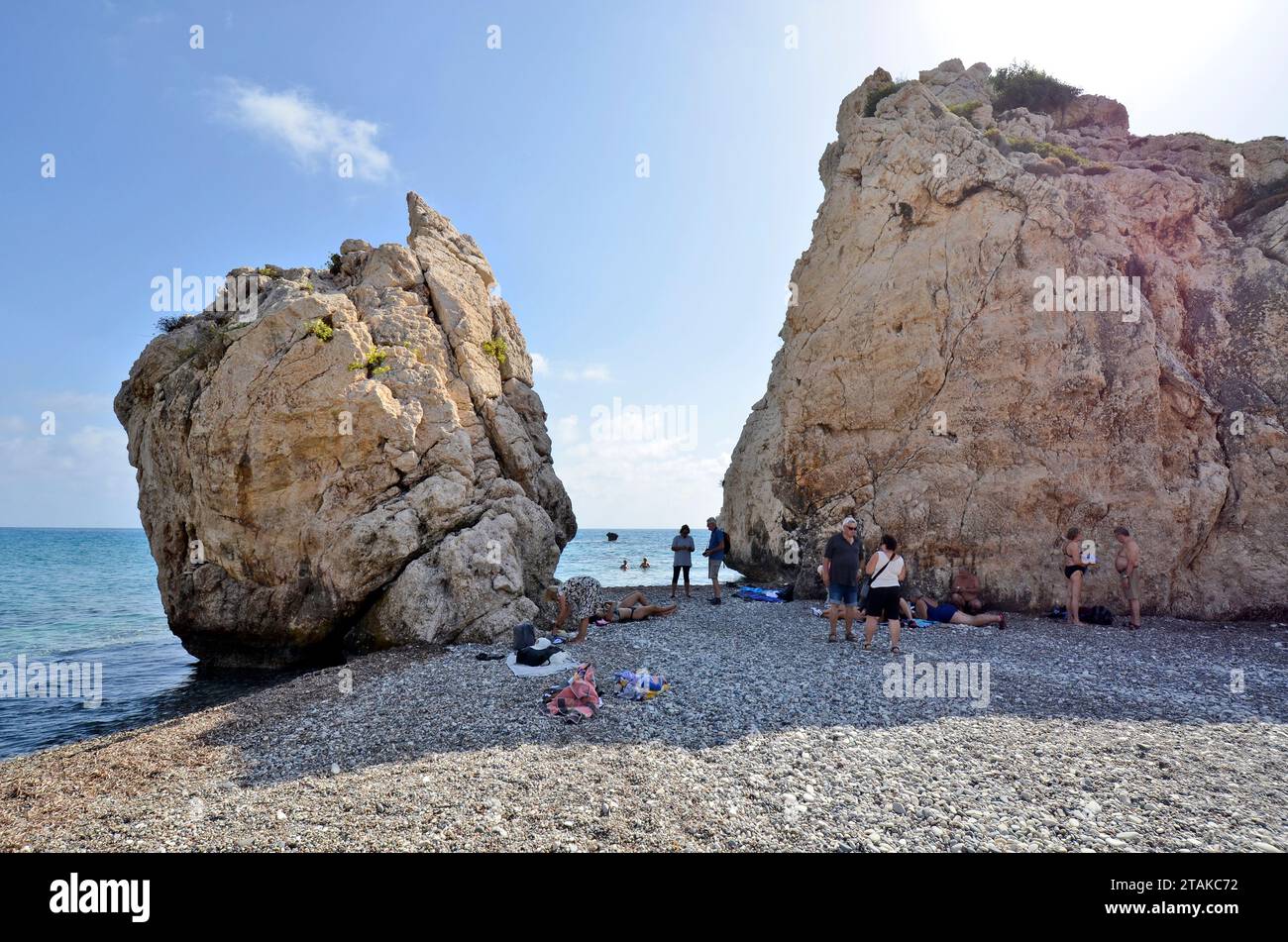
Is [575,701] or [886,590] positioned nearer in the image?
[575,701]

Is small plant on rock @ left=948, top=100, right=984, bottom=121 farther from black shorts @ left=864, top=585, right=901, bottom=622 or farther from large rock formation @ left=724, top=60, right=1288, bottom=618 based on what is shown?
black shorts @ left=864, top=585, right=901, bottom=622

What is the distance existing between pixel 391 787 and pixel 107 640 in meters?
24.7

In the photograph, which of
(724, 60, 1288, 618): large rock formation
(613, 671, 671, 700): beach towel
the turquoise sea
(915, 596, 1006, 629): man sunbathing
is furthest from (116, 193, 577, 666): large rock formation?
(724, 60, 1288, 618): large rock formation

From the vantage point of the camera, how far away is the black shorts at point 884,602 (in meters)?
13.3

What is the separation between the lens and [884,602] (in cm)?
1352

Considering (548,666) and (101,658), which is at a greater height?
(548,666)

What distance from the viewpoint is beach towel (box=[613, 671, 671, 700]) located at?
1004cm

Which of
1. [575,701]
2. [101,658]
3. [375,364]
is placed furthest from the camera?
[101,658]

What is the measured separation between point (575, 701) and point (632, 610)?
314 inches

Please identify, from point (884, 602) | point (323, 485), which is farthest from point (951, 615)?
point (323, 485)

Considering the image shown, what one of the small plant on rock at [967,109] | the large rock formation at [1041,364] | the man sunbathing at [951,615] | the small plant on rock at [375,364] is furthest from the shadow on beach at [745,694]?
the small plant on rock at [967,109]

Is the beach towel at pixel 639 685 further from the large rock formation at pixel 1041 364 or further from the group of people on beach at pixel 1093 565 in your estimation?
the group of people on beach at pixel 1093 565

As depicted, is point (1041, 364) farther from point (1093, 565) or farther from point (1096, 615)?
point (1096, 615)
